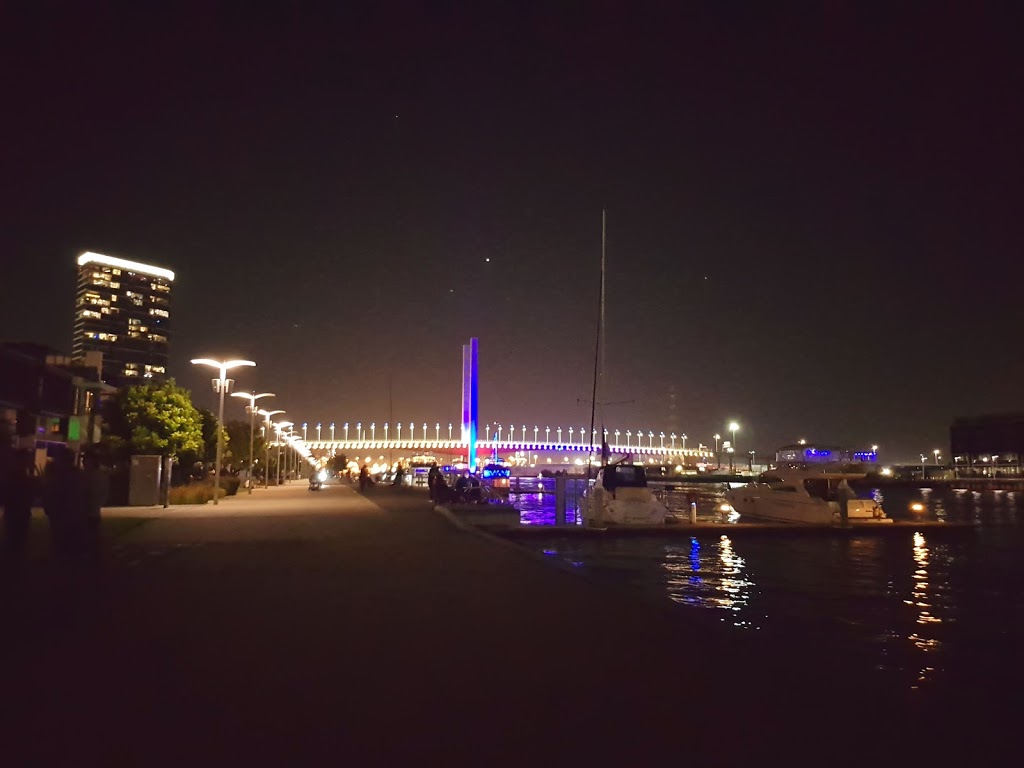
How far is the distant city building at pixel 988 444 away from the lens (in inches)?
5689

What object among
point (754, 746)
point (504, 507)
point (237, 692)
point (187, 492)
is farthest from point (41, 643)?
point (187, 492)

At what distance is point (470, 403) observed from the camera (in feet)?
432

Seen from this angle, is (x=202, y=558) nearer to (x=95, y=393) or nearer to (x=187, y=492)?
(x=187, y=492)

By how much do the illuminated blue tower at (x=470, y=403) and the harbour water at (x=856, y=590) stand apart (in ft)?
337

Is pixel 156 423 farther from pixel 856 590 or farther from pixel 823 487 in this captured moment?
pixel 856 590

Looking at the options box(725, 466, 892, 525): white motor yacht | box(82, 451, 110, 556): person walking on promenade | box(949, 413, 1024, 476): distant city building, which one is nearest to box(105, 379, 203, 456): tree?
box(725, 466, 892, 525): white motor yacht

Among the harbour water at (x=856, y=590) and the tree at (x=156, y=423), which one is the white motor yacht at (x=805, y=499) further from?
the tree at (x=156, y=423)

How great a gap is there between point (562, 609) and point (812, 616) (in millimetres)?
A: 3280

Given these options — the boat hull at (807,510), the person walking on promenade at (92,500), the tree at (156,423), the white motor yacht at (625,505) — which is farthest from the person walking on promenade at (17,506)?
the tree at (156,423)

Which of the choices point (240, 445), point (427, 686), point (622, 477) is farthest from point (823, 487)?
point (240, 445)

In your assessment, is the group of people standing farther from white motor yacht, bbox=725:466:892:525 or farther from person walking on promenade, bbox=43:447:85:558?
white motor yacht, bbox=725:466:892:525

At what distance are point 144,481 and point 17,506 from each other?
20085 mm

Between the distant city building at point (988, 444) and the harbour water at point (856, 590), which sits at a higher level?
the distant city building at point (988, 444)

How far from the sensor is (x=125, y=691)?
633 centimetres
